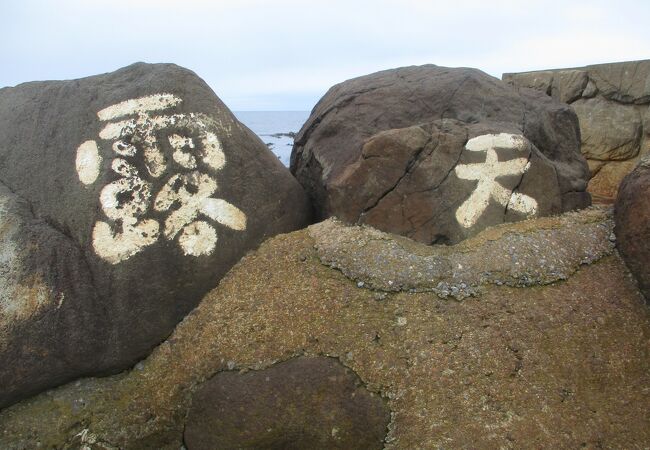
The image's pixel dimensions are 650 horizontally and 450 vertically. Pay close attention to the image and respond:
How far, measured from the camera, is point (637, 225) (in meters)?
2.52

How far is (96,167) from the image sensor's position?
8.40 ft

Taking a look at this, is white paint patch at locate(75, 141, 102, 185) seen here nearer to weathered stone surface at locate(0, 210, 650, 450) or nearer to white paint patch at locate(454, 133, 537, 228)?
weathered stone surface at locate(0, 210, 650, 450)

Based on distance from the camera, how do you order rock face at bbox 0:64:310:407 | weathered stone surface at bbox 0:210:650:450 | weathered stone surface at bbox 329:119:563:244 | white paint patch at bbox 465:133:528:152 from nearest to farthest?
weathered stone surface at bbox 0:210:650:450, rock face at bbox 0:64:310:407, weathered stone surface at bbox 329:119:563:244, white paint patch at bbox 465:133:528:152

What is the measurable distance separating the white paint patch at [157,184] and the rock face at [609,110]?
344 cm

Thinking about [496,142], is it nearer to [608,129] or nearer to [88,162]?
[88,162]

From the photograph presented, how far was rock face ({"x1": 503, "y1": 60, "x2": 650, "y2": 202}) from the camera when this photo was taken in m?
4.75

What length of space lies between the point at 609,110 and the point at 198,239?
157 inches

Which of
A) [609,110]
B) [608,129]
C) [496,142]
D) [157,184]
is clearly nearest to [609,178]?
[608,129]

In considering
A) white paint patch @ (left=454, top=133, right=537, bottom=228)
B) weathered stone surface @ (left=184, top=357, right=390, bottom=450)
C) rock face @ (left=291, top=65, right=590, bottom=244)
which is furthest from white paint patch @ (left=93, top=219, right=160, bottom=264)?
white paint patch @ (left=454, top=133, right=537, bottom=228)

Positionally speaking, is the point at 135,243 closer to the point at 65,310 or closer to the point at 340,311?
the point at 65,310

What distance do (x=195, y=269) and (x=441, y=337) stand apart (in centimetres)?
116

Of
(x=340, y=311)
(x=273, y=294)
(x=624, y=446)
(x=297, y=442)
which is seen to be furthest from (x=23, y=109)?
(x=624, y=446)

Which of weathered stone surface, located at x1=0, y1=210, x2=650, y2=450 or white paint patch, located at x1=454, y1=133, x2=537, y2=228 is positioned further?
white paint patch, located at x1=454, y1=133, x2=537, y2=228

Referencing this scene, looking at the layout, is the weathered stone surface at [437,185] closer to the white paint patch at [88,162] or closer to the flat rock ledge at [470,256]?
the flat rock ledge at [470,256]
